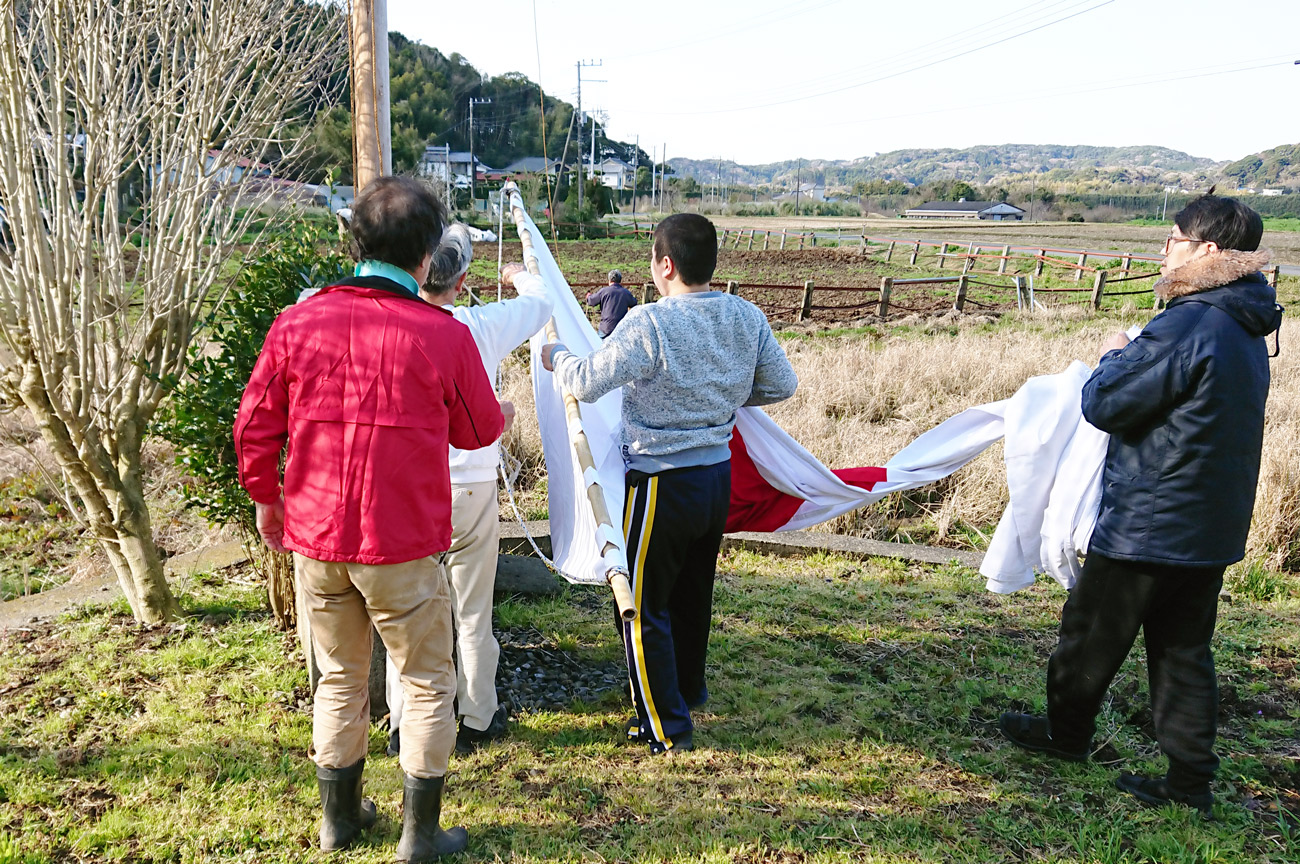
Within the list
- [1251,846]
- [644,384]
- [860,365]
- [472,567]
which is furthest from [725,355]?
[860,365]

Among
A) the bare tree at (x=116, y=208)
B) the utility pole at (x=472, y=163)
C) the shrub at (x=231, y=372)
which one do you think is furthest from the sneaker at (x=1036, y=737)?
the utility pole at (x=472, y=163)

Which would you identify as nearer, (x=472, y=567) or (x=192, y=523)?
(x=472, y=567)

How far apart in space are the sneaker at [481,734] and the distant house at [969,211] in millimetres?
88471

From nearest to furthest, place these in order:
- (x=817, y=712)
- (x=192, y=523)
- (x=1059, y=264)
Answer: (x=817, y=712) < (x=192, y=523) < (x=1059, y=264)

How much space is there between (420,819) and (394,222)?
167 cm

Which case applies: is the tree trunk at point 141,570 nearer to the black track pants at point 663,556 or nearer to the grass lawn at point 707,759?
the grass lawn at point 707,759

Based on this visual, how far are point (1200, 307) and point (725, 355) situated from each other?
4.87 ft

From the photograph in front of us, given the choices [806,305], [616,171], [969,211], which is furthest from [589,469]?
[616,171]

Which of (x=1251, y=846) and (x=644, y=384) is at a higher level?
(x=644, y=384)

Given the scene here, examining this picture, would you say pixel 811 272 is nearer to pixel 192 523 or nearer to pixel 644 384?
pixel 192 523

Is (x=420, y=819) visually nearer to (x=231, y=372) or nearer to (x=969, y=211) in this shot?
(x=231, y=372)

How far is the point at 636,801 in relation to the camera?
3043mm

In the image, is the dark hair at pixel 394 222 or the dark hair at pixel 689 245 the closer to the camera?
the dark hair at pixel 394 222

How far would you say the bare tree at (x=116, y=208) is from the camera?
3.68 m
